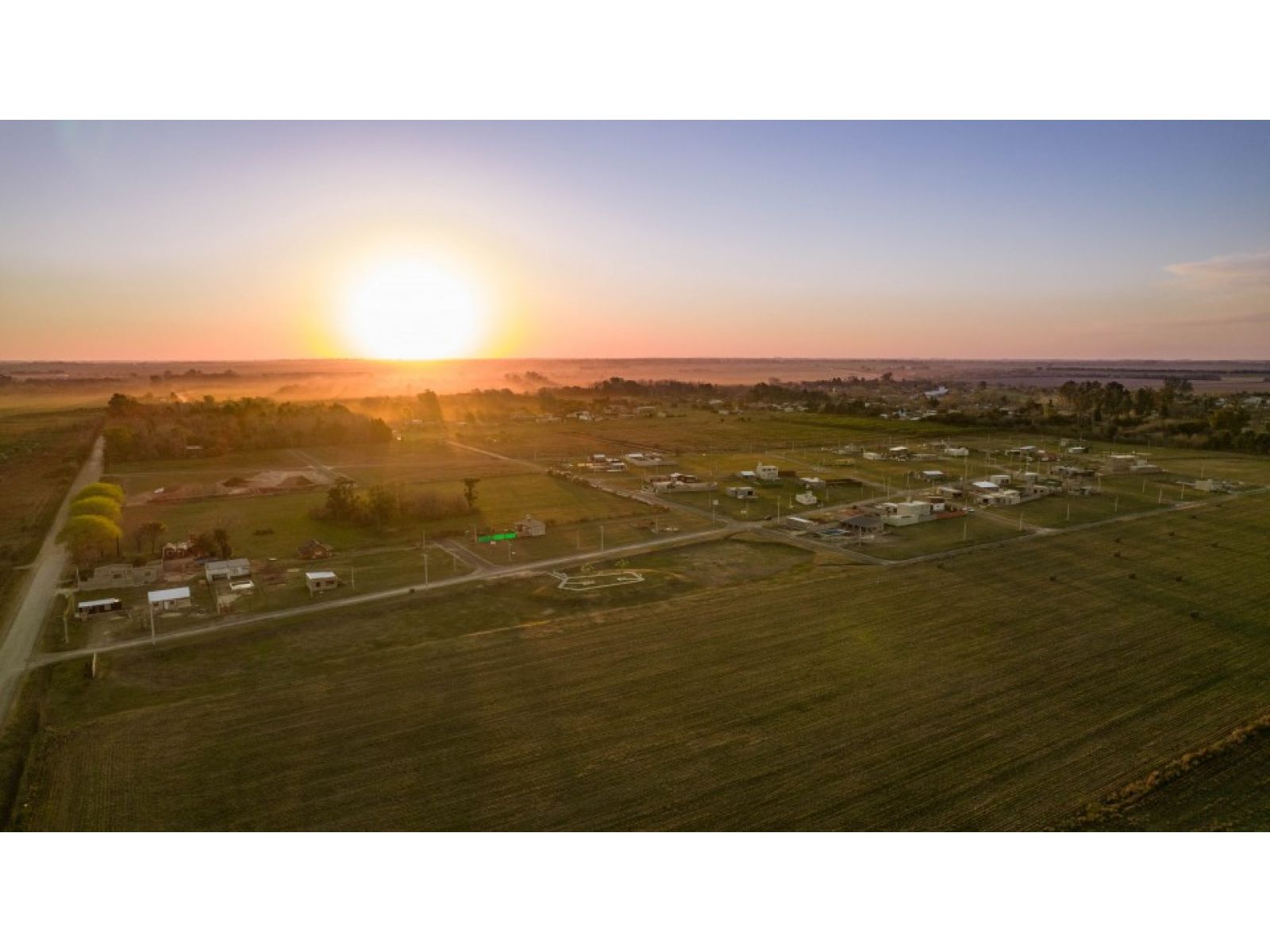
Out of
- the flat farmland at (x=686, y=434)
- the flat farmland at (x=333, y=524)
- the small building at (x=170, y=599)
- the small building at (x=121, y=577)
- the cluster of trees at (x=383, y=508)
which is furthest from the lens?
the flat farmland at (x=686, y=434)

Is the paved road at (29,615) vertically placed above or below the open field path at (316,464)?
below

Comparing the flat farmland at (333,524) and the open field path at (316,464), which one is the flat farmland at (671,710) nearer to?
the flat farmland at (333,524)

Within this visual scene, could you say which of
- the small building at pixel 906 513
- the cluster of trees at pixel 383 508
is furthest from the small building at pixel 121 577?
the small building at pixel 906 513

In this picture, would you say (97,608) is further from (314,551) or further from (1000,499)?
(1000,499)

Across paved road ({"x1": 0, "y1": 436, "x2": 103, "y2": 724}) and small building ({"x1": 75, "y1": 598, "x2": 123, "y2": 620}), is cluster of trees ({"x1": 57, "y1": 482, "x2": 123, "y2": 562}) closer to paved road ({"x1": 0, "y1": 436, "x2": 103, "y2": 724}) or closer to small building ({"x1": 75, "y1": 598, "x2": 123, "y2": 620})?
paved road ({"x1": 0, "y1": 436, "x2": 103, "y2": 724})

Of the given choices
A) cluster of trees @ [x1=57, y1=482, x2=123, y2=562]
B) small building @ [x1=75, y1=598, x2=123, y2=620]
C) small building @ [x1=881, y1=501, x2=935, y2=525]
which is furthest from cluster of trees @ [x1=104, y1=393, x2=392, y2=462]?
small building @ [x1=881, y1=501, x2=935, y2=525]

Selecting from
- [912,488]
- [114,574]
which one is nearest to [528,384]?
[912,488]
